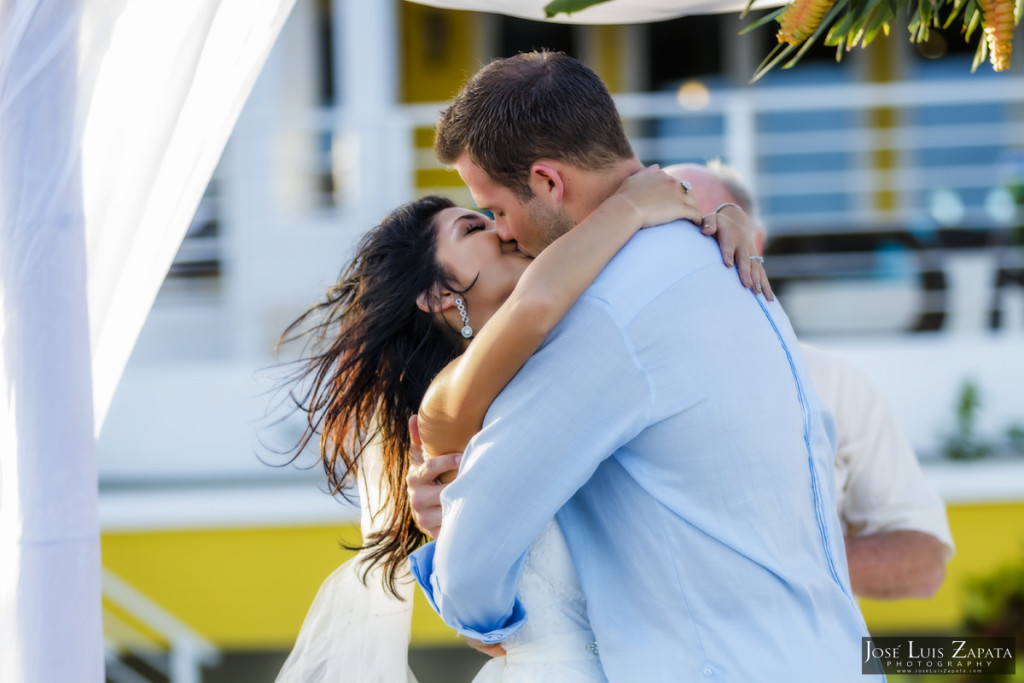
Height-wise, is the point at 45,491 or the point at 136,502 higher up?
the point at 45,491

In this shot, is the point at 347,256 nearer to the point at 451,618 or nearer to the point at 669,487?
the point at 451,618

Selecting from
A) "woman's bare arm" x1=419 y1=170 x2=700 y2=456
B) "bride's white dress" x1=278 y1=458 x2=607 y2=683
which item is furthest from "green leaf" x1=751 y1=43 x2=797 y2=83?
"bride's white dress" x1=278 y1=458 x2=607 y2=683

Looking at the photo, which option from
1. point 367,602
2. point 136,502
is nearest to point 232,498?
point 136,502

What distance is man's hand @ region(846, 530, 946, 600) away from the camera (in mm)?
2639

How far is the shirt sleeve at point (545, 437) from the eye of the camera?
149 centimetres

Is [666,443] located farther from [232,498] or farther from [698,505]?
[232,498]

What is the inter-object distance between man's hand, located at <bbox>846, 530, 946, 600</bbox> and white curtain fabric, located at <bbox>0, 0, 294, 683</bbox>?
A: 5.88 feet

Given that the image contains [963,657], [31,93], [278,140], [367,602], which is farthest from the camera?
[278,140]

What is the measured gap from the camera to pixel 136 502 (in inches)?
229

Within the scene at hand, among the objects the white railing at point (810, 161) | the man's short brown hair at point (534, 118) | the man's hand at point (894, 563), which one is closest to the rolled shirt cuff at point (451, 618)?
the man's short brown hair at point (534, 118)

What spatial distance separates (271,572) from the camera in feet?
18.6

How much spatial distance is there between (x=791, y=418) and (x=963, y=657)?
1.65 meters

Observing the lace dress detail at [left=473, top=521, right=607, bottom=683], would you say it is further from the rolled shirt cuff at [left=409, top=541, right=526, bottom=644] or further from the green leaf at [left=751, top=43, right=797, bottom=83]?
the green leaf at [left=751, top=43, right=797, bottom=83]

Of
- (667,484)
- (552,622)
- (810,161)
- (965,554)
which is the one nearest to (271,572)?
(965,554)
